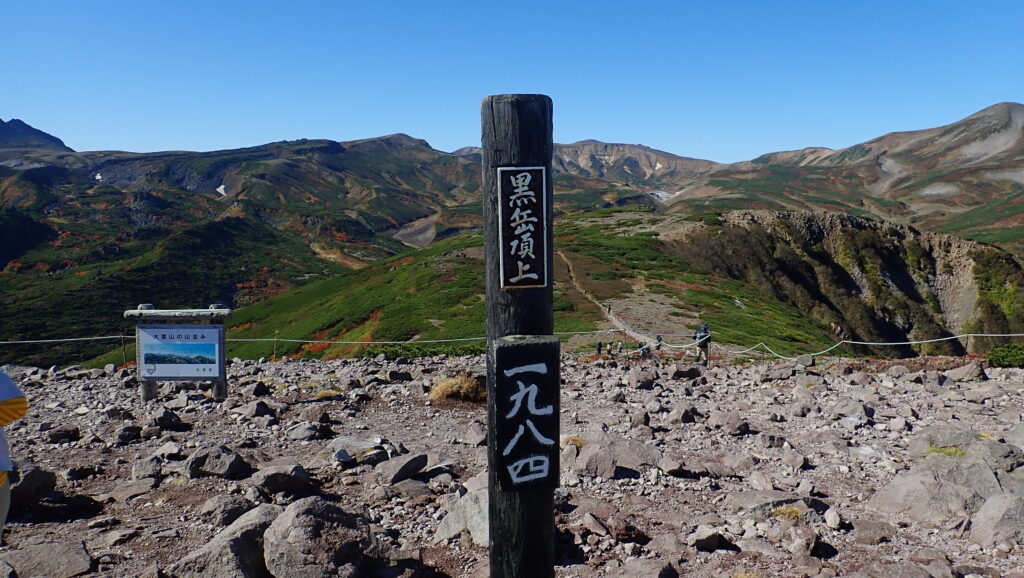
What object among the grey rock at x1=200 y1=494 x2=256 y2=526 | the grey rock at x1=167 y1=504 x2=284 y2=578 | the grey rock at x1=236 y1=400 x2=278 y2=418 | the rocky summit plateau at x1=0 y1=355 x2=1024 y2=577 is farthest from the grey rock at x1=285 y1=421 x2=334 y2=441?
the grey rock at x1=167 y1=504 x2=284 y2=578

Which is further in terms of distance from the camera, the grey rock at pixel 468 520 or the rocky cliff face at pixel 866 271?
the rocky cliff face at pixel 866 271

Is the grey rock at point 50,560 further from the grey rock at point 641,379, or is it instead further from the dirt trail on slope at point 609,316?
the dirt trail on slope at point 609,316

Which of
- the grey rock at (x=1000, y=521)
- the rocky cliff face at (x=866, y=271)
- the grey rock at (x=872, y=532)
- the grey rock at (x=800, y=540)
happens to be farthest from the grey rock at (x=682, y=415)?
the rocky cliff face at (x=866, y=271)

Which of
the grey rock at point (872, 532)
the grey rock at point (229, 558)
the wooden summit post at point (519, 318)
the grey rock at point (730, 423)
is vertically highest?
the wooden summit post at point (519, 318)

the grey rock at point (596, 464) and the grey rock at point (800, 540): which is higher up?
the grey rock at point (596, 464)

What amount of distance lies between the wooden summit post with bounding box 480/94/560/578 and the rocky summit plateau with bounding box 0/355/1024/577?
1.95 metres

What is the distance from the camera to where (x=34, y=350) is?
57594mm

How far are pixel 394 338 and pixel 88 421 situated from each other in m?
20.9

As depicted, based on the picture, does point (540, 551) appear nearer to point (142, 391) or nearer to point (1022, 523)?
point (1022, 523)

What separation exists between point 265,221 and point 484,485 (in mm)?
144872

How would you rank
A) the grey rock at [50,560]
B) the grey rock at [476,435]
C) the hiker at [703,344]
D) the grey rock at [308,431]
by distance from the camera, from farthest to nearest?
the hiker at [703,344]
the grey rock at [308,431]
the grey rock at [476,435]
the grey rock at [50,560]

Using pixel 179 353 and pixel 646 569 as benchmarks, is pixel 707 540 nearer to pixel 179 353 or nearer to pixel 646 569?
pixel 646 569

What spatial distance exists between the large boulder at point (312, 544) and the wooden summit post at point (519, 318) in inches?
70.6

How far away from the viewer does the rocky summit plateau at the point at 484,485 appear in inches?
204
